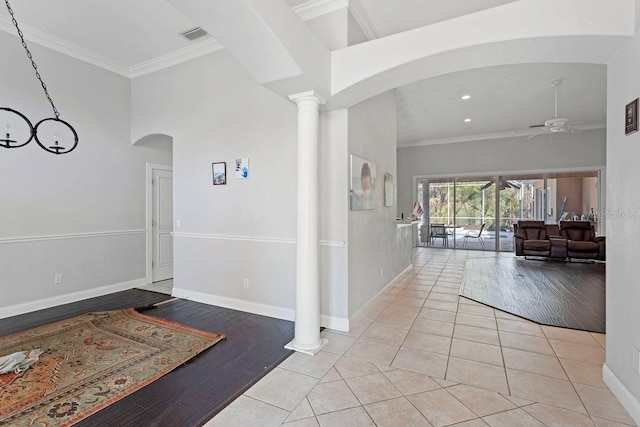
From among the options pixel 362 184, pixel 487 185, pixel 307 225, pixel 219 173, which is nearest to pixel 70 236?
pixel 219 173

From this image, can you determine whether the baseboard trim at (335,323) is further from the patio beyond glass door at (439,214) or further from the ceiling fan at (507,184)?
the ceiling fan at (507,184)

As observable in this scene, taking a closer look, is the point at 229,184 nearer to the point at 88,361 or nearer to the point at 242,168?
the point at 242,168

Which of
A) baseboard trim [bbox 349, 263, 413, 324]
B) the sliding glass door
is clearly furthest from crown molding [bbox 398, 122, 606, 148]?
baseboard trim [bbox 349, 263, 413, 324]

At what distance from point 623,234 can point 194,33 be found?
4.74 metres

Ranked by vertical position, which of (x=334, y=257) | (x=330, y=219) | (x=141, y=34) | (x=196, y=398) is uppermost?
(x=141, y=34)

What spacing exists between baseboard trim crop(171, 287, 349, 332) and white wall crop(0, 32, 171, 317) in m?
1.29

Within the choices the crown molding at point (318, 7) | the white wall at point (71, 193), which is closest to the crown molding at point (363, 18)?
the crown molding at point (318, 7)

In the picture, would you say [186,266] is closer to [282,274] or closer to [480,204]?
[282,274]

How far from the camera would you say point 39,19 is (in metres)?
3.71

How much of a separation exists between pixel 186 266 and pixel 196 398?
102 inches

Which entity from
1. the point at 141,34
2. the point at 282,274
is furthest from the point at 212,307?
the point at 141,34

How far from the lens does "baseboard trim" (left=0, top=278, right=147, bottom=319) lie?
3785 mm

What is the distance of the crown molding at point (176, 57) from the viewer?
4.18 meters

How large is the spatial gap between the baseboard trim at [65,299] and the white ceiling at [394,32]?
337 centimetres
